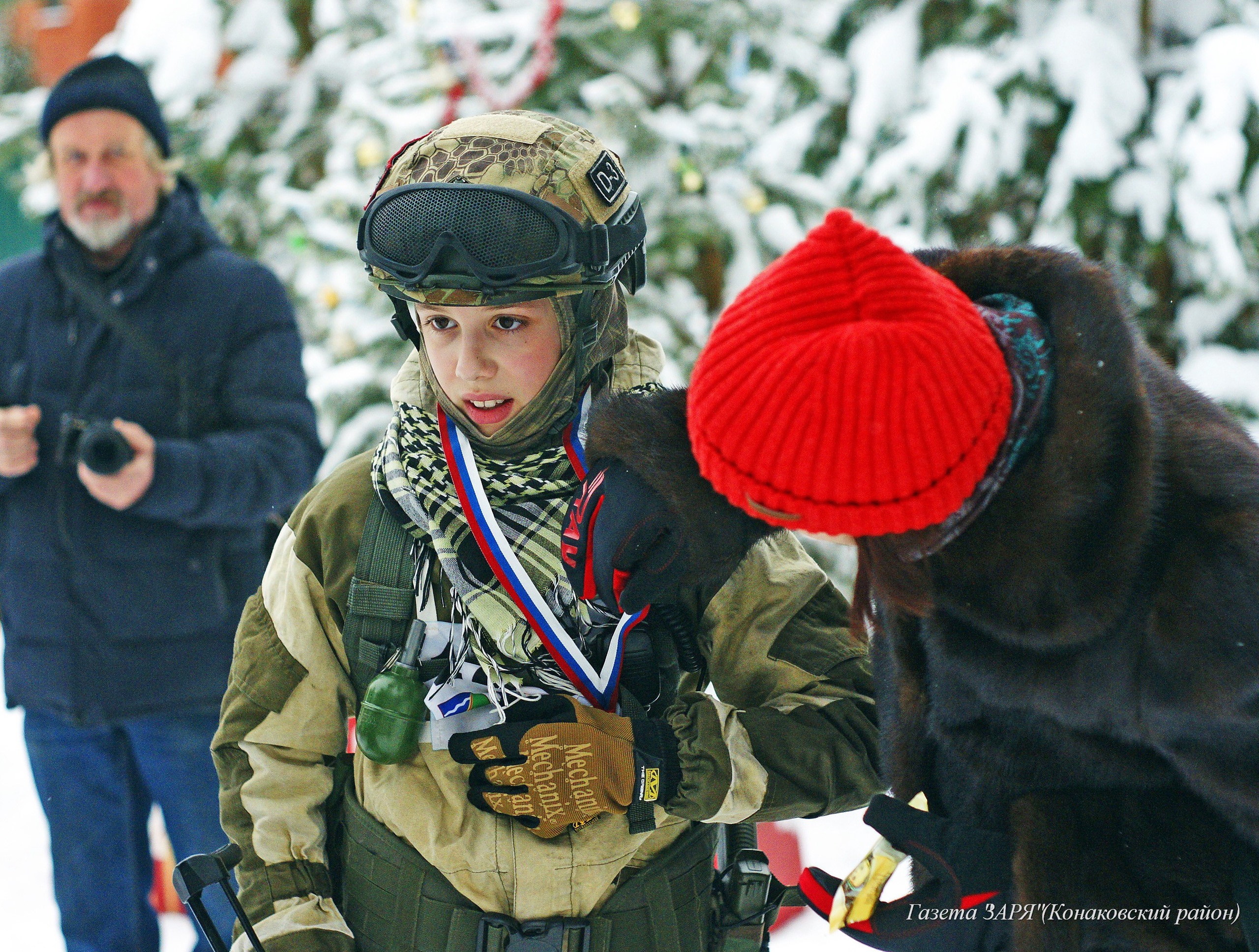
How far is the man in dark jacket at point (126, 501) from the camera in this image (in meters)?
3.03

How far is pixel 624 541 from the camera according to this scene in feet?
4.72

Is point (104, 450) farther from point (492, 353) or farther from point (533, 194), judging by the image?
point (533, 194)

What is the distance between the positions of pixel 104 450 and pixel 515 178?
5.14ft

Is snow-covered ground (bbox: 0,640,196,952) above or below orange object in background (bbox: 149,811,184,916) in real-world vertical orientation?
below

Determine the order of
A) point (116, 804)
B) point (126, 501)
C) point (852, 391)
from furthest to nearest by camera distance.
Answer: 1. point (116, 804)
2. point (126, 501)
3. point (852, 391)

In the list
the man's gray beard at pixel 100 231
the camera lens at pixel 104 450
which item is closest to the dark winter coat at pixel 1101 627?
the camera lens at pixel 104 450

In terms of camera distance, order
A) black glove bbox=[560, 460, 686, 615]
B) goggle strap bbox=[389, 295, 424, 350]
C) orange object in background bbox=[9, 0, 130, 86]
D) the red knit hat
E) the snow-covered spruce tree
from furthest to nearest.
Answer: orange object in background bbox=[9, 0, 130, 86] → the snow-covered spruce tree → goggle strap bbox=[389, 295, 424, 350] → black glove bbox=[560, 460, 686, 615] → the red knit hat

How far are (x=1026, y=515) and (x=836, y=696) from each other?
0.58 m

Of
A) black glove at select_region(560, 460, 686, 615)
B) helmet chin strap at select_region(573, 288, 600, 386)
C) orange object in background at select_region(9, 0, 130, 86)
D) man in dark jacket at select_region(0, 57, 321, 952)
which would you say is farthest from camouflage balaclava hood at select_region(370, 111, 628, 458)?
orange object in background at select_region(9, 0, 130, 86)

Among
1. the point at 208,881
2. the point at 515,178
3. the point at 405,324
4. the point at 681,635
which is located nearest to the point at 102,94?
the point at 405,324

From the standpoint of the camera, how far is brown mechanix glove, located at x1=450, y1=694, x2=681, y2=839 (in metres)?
1.63

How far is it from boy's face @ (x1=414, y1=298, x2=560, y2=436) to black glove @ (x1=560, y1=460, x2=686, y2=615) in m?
0.35

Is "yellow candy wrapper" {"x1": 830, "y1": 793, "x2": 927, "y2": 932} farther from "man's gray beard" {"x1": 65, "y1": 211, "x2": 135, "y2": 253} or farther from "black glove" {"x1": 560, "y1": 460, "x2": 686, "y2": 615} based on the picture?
"man's gray beard" {"x1": 65, "y1": 211, "x2": 135, "y2": 253}

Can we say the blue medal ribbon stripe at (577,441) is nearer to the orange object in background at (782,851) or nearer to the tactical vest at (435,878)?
the tactical vest at (435,878)
